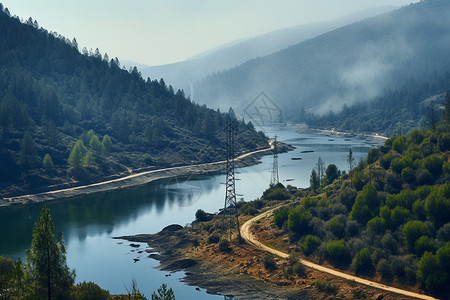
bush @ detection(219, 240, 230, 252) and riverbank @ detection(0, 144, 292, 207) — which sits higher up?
riverbank @ detection(0, 144, 292, 207)

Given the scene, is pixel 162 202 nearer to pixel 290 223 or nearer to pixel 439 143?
pixel 290 223

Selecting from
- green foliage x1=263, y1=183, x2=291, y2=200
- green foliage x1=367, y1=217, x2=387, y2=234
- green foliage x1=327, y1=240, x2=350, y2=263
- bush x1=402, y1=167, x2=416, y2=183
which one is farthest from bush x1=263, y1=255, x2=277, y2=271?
green foliage x1=263, y1=183, x2=291, y2=200

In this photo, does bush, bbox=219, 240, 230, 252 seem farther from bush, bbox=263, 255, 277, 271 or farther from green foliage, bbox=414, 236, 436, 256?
green foliage, bbox=414, 236, 436, 256

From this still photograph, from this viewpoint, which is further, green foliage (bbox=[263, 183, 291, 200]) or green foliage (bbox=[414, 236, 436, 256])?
green foliage (bbox=[263, 183, 291, 200])

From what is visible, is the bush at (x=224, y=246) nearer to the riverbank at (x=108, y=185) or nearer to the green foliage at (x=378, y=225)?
the green foliage at (x=378, y=225)

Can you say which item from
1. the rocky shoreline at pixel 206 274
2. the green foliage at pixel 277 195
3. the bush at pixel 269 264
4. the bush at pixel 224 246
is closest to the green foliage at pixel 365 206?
the bush at pixel 269 264

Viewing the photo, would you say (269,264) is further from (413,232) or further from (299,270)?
(413,232)
